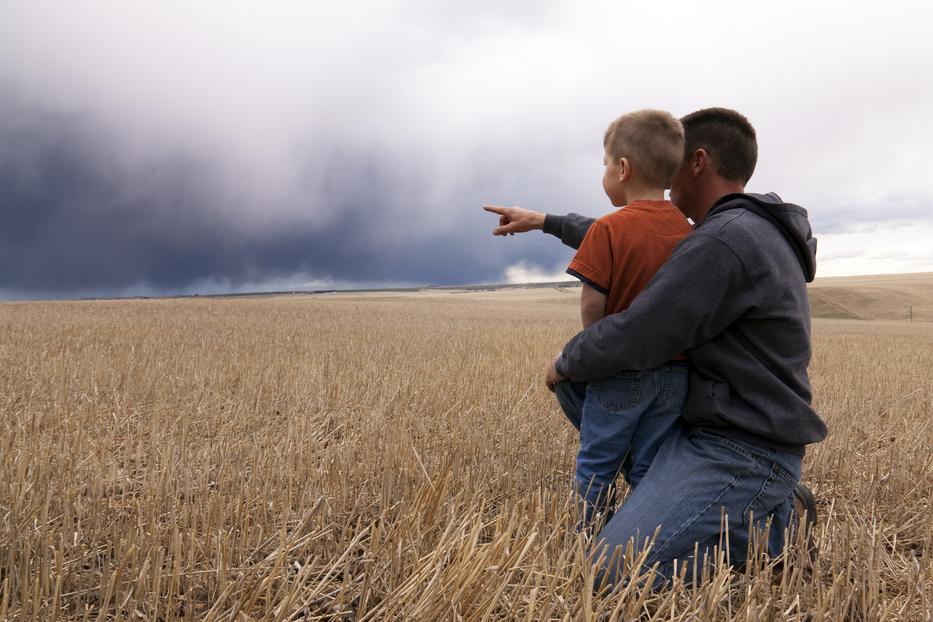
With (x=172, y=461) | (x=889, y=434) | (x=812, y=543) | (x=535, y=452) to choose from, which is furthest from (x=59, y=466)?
(x=889, y=434)

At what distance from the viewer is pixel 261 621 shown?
173 cm

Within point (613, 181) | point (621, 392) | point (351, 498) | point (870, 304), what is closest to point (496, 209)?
point (613, 181)

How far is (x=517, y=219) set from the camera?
315 cm

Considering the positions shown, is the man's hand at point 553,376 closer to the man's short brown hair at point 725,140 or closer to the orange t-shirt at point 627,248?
the orange t-shirt at point 627,248

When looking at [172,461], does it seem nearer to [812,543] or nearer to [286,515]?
[286,515]

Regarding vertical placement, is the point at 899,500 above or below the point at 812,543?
below

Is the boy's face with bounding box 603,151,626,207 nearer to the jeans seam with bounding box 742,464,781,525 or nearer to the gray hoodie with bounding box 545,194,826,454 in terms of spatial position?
the gray hoodie with bounding box 545,194,826,454

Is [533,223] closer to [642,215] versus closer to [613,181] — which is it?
[613,181]

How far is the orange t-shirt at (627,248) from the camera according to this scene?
7.54ft

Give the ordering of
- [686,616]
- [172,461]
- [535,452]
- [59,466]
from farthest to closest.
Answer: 1. [535,452]
2. [59,466]
3. [172,461]
4. [686,616]

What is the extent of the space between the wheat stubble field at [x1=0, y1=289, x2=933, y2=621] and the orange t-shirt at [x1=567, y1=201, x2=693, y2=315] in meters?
0.93

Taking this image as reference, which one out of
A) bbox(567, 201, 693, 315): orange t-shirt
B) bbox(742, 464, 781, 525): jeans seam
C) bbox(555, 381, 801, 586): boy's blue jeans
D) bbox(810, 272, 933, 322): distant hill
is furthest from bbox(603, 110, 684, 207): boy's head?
bbox(810, 272, 933, 322): distant hill

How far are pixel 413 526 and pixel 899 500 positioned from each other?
308cm

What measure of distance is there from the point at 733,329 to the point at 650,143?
0.80 m
